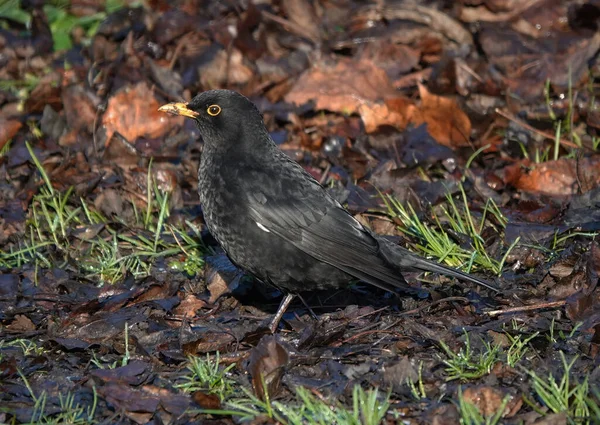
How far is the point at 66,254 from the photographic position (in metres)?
5.93

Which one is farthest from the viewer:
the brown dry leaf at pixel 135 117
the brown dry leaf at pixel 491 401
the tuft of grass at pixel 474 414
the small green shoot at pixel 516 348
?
the brown dry leaf at pixel 135 117

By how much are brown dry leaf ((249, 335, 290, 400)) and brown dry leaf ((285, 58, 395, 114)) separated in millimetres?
3453

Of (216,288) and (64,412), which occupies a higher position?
(64,412)

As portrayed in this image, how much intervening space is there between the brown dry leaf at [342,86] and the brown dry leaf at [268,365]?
3.45 m

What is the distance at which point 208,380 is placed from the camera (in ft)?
14.0

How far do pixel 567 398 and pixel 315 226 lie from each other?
→ 6.27 ft

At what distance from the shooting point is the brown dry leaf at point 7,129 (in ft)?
22.7

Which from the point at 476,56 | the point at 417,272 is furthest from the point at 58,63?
the point at 417,272

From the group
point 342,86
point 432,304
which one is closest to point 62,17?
point 342,86

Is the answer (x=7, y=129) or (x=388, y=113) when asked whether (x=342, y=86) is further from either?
(x=7, y=129)

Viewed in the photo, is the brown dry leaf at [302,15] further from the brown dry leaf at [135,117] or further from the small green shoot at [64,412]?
the small green shoot at [64,412]

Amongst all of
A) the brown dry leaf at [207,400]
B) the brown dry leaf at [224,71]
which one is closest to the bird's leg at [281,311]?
the brown dry leaf at [207,400]

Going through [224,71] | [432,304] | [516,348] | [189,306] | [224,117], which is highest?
[224,117]

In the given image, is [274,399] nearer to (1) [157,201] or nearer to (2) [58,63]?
(1) [157,201]
